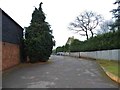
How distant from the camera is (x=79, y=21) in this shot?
3179 inches

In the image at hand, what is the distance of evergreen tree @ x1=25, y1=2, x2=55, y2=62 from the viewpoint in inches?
Result: 1458

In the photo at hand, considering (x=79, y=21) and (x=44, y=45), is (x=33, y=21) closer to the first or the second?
(x=44, y=45)

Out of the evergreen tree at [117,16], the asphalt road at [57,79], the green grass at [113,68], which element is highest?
the evergreen tree at [117,16]

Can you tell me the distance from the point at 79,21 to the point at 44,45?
44.2m

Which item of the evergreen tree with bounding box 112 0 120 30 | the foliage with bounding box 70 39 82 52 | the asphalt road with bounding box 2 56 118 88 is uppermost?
the evergreen tree with bounding box 112 0 120 30

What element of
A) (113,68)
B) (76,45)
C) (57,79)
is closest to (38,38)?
(113,68)

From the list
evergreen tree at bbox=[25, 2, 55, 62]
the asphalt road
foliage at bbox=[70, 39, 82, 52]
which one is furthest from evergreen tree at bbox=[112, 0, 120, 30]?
foliage at bbox=[70, 39, 82, 52]

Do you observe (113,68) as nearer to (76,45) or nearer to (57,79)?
(57,79)

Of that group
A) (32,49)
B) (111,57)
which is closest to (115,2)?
(111,57)

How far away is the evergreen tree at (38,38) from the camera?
37.0 meters

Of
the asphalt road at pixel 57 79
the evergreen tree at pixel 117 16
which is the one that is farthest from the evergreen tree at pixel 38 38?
the asphalt road at pixel 57 79

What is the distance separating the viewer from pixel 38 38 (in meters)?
37.2

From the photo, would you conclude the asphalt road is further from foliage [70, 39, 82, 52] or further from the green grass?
foliage [70, 39, 82, 52]

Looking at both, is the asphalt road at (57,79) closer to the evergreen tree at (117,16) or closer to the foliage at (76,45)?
the evergreen tree at (117,16)
